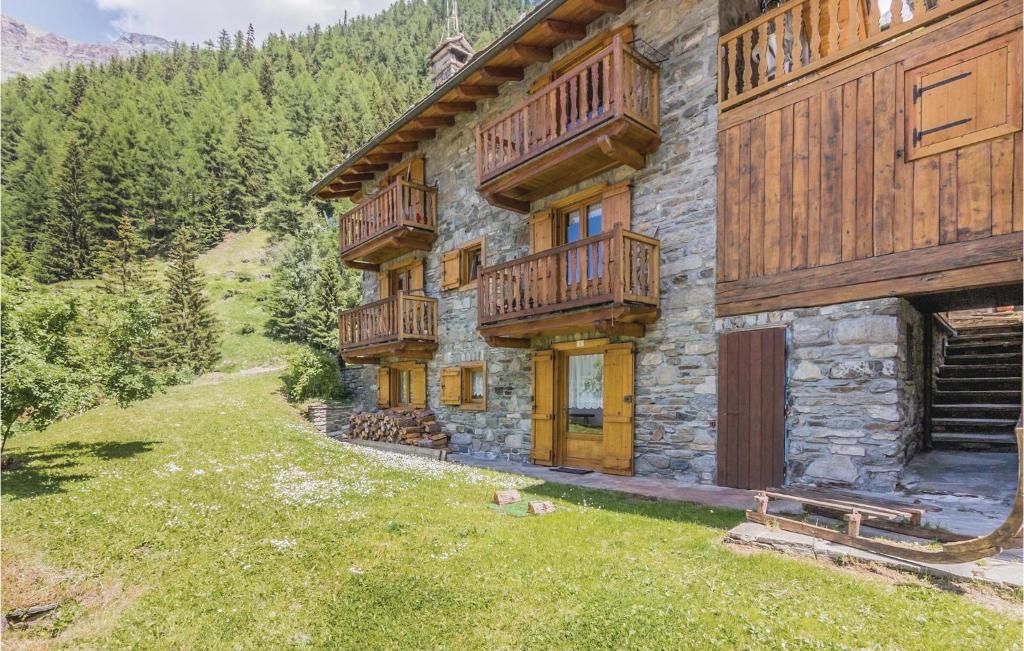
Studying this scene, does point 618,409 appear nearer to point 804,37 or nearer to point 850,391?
point 850,391

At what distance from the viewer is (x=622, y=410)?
8.99 m

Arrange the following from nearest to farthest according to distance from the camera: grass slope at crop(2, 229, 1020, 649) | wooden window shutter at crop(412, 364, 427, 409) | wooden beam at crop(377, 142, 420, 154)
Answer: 1. grass slope at crop(2, 229, 1020, 649)
2. wooden window shutter at crop(412, 364, 427, 409)
3. wooden beam at crop(377, 142, 420, 154)

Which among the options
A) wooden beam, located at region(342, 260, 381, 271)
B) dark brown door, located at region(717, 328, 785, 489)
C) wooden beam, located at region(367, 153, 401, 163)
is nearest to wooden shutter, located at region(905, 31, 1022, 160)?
dark brown door, located at region(717, 328, 785, 489)

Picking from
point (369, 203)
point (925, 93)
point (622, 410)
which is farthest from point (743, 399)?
point (369, 203)

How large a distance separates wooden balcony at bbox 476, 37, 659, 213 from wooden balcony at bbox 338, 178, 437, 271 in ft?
10.1

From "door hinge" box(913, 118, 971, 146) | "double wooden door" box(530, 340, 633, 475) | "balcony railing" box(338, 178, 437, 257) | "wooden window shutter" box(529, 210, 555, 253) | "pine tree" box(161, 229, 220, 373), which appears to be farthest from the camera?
"pine tree" box(161, 229, 220, 373)

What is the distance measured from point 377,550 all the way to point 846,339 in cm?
627

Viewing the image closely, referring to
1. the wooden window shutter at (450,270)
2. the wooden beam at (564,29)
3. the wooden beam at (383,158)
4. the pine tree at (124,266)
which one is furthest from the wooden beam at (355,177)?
the pine tree at (124,266)

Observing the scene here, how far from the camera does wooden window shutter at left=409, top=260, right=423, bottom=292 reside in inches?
568

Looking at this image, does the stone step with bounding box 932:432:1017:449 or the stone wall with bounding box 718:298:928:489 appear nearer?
the stone wall with bounding box 718:298:928:489

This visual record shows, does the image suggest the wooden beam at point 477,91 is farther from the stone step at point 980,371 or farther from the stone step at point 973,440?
the stone step at point 980,371

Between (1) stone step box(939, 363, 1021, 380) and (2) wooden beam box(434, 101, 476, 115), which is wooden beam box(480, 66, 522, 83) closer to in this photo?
(2) wooden beam box(434, 101, 476, 115)

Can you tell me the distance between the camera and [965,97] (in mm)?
5789

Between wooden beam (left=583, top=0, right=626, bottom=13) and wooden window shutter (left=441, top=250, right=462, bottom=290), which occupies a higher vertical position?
wooden beam (left=583, top=0, right=626, bottom=13)
